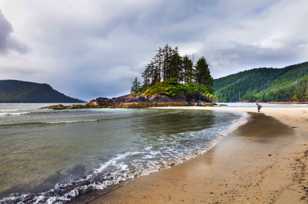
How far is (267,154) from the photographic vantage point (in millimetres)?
8516

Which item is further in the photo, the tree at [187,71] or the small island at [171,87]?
the tree at [187,71]

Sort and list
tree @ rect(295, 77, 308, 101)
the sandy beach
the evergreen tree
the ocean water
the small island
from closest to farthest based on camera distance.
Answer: the sandy beach
the ocean water
the small island
the evergreen tree
tree @ rect(295, 77, 308, 101)

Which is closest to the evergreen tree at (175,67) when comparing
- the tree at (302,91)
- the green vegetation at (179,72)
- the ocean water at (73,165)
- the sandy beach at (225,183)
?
the green vegetation at (179,72)

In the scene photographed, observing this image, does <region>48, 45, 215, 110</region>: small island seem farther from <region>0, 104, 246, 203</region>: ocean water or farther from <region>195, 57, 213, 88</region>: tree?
<region>0, 104, 246, 203</region>: ocean water

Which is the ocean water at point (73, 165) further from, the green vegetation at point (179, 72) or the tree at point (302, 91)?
the tree at point (302, 91)

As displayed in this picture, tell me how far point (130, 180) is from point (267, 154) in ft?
18.2

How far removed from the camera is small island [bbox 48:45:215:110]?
71.7 m

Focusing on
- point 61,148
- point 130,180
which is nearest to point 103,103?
point 61,148

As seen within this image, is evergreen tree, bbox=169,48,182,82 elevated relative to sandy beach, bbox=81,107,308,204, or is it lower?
elevated

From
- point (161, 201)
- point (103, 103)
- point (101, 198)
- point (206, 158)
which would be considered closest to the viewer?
point (161, 201)

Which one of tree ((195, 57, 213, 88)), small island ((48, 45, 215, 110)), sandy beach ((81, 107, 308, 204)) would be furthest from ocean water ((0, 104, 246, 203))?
tree ((195, 57, 213, 88))

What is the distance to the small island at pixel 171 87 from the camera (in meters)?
71.7

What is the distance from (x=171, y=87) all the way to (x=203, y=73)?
70.1ft

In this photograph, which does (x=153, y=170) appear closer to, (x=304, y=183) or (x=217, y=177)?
(x=217, y=177)
